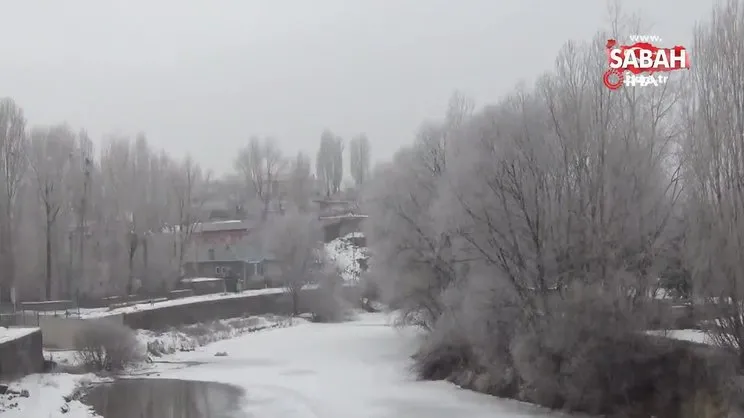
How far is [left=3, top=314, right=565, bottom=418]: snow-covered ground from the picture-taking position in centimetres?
2258

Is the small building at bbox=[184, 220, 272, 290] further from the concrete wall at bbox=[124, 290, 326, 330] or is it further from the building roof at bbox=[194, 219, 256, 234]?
the concrete wall at bbox=[124, 290, 326, 330]

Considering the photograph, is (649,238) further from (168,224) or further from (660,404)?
(168,224)

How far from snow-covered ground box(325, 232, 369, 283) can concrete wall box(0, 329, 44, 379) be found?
35.5 m

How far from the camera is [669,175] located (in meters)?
21.8

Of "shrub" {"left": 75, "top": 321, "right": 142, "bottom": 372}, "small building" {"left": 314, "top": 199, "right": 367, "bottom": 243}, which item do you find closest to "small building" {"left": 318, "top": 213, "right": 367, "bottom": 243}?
"small building" {"left": 314, "top": 199, "right": 367, "bottom": 243}

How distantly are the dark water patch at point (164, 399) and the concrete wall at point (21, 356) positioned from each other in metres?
2.59

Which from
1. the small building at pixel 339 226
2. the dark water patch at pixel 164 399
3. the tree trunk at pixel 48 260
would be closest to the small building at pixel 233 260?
the small building at pixel 339 226

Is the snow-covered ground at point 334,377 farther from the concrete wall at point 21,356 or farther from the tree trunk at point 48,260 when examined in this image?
the tree trunk at point 48,260

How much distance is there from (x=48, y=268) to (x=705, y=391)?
41211 mm

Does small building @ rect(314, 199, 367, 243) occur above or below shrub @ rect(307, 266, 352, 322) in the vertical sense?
above

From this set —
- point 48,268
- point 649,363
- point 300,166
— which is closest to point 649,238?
point 649,363

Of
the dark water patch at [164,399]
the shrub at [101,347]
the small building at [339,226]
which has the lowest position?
the dark water patch at [164,399]

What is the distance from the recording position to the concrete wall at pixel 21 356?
26.9 m

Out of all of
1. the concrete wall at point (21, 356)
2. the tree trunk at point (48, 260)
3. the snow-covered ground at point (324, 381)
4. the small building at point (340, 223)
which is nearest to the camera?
the snow-covered ground at point (324, 381)
